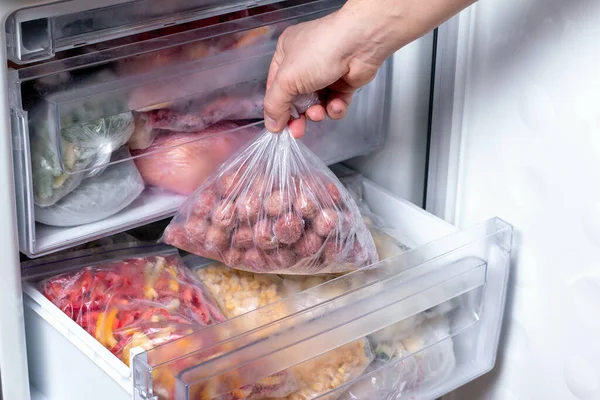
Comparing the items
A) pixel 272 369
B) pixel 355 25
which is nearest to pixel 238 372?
pixel 272 369

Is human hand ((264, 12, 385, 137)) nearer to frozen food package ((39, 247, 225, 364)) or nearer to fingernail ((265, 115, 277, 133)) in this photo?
fingernail ((265, 115, 277, 133))

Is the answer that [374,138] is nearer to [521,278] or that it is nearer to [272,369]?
[521,278]

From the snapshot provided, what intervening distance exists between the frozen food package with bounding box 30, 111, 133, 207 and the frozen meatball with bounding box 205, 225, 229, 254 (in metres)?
0.13

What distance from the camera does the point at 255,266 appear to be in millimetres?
864

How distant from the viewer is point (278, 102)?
84cm

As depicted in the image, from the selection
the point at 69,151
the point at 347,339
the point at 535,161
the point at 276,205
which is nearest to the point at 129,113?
the point at 69,151

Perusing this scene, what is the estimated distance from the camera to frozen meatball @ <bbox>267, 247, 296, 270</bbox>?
855 mm

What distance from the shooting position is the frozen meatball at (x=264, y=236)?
851 mm

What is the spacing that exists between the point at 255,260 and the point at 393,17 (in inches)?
11.1

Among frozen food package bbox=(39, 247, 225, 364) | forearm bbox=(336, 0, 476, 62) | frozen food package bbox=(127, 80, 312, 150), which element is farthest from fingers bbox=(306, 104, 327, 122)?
frozen food package bbox=(39, 247, 225, 364)

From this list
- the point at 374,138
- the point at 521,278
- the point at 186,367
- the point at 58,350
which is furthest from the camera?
the point at 374,138

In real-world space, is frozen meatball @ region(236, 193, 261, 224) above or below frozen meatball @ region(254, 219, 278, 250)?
above

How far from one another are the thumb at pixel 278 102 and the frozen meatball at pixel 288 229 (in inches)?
3.8

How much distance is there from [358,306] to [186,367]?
0.19 meters
